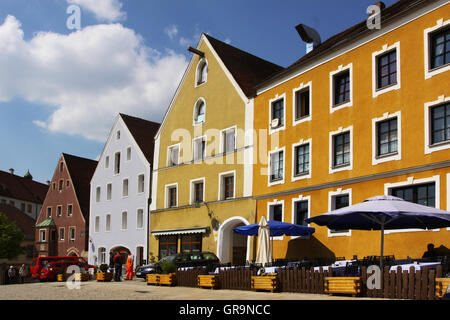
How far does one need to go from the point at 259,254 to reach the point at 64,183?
41031 mm

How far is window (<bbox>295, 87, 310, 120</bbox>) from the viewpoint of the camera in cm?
2897

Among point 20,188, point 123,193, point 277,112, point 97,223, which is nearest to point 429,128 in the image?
point 277,112

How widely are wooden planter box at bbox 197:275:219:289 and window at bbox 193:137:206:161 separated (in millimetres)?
14474

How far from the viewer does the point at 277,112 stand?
30.6 metres

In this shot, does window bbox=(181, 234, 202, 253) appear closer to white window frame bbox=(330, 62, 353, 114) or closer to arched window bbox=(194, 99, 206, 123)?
arched window bbox=(194, 99, 206, 123)

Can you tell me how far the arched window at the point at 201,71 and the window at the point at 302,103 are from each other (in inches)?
385

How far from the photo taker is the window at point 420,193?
21.1 metres

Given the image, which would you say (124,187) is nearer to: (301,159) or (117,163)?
(117,163)

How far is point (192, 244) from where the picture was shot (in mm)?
35594

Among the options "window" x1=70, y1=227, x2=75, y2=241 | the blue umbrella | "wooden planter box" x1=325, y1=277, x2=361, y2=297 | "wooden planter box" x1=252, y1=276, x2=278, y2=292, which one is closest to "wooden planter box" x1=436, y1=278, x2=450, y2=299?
"wooden planter box" x1=325, y1=277, x2=361, y2=297

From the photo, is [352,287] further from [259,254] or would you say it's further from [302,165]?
[302,165]
